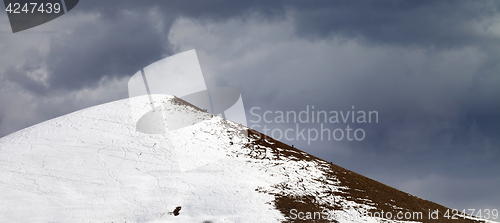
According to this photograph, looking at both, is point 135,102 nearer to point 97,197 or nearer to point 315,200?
point 97,197

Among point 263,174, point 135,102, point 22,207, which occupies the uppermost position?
point 135,102

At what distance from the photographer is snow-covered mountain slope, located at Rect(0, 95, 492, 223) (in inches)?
972

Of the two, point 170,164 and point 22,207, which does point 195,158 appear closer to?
point 170,164

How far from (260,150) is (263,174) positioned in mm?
4631

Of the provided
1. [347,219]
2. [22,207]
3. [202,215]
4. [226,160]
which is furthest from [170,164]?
[347,219]

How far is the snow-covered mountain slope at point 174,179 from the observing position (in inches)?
972

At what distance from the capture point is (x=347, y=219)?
25250 mm

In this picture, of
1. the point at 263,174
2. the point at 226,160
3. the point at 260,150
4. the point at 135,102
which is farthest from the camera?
the point at 135,102

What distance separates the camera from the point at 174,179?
28703mm

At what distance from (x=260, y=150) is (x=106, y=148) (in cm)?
1540

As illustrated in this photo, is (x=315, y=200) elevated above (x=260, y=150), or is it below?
below

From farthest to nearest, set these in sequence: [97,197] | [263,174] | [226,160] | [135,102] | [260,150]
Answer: [135,102] < [260,150] < [226,160] < [263,174] < [97,197]

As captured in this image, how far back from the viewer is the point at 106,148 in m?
32.9

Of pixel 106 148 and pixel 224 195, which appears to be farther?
pixel 106 148
